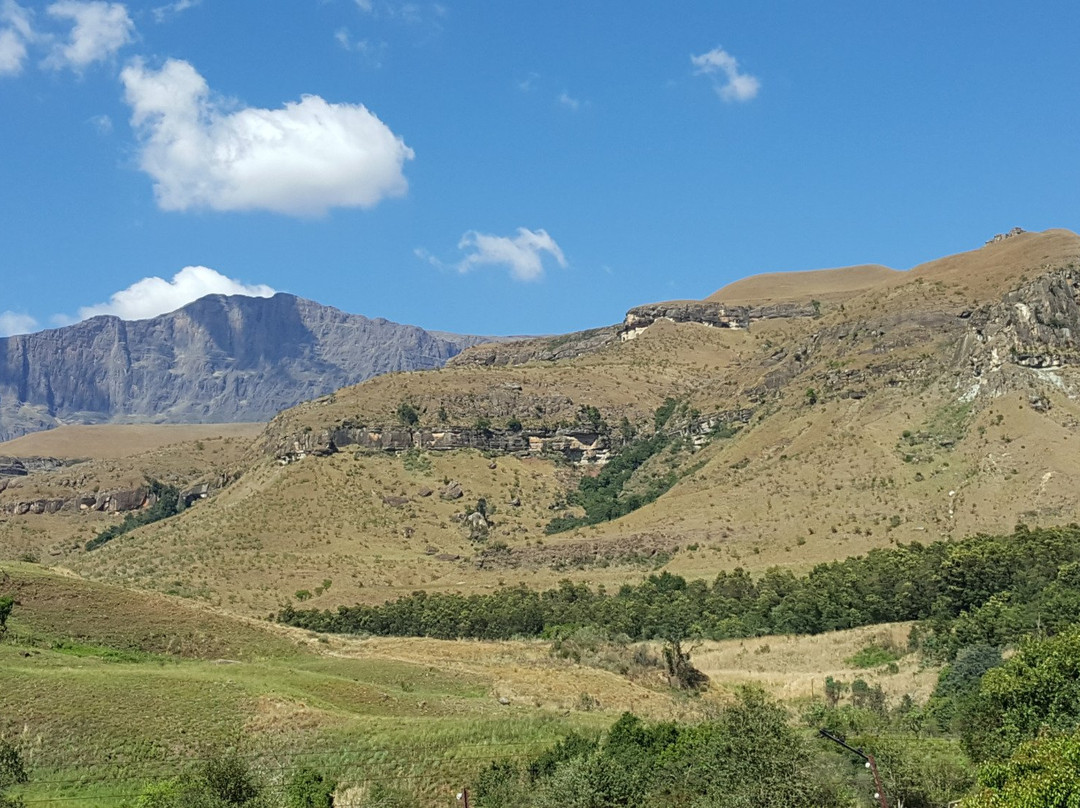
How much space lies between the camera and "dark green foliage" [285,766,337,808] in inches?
1544

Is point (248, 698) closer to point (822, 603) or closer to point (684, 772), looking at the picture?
point (684, 772)

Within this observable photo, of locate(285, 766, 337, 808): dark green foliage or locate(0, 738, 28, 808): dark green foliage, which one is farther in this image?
locate(0, 738, 28, 808): dark green foliage

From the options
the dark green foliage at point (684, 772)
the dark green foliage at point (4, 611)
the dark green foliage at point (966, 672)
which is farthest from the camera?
the dark green foliage at point (966, 672)

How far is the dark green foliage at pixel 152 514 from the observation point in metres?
134

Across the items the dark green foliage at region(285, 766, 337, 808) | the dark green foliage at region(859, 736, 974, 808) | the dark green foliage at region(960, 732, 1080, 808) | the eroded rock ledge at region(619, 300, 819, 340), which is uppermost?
the eroded rock ledge at region(619, 300, 819, 340)

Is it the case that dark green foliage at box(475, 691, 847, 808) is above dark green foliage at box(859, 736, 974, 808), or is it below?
above

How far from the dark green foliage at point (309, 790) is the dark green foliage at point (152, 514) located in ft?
315

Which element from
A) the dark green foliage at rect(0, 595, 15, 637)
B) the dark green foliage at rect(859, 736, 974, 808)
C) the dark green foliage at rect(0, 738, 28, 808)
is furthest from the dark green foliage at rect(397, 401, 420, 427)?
the dark green foliage at rect(859, 736, 974, 808)

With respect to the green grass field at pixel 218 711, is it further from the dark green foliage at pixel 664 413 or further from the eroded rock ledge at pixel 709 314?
the eroded rock ledge at pixel 709 314

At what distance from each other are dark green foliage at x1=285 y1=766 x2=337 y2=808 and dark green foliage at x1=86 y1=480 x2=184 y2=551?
315 ft

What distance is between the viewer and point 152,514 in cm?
14625

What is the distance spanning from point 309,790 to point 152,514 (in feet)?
371

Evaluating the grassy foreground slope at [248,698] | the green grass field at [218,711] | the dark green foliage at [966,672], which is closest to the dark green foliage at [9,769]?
the green grass field at [218,711]

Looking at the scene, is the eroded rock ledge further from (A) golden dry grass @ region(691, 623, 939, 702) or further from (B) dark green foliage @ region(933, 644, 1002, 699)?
(B) dark green foliage @ region(933, 644, 1002, 699)
